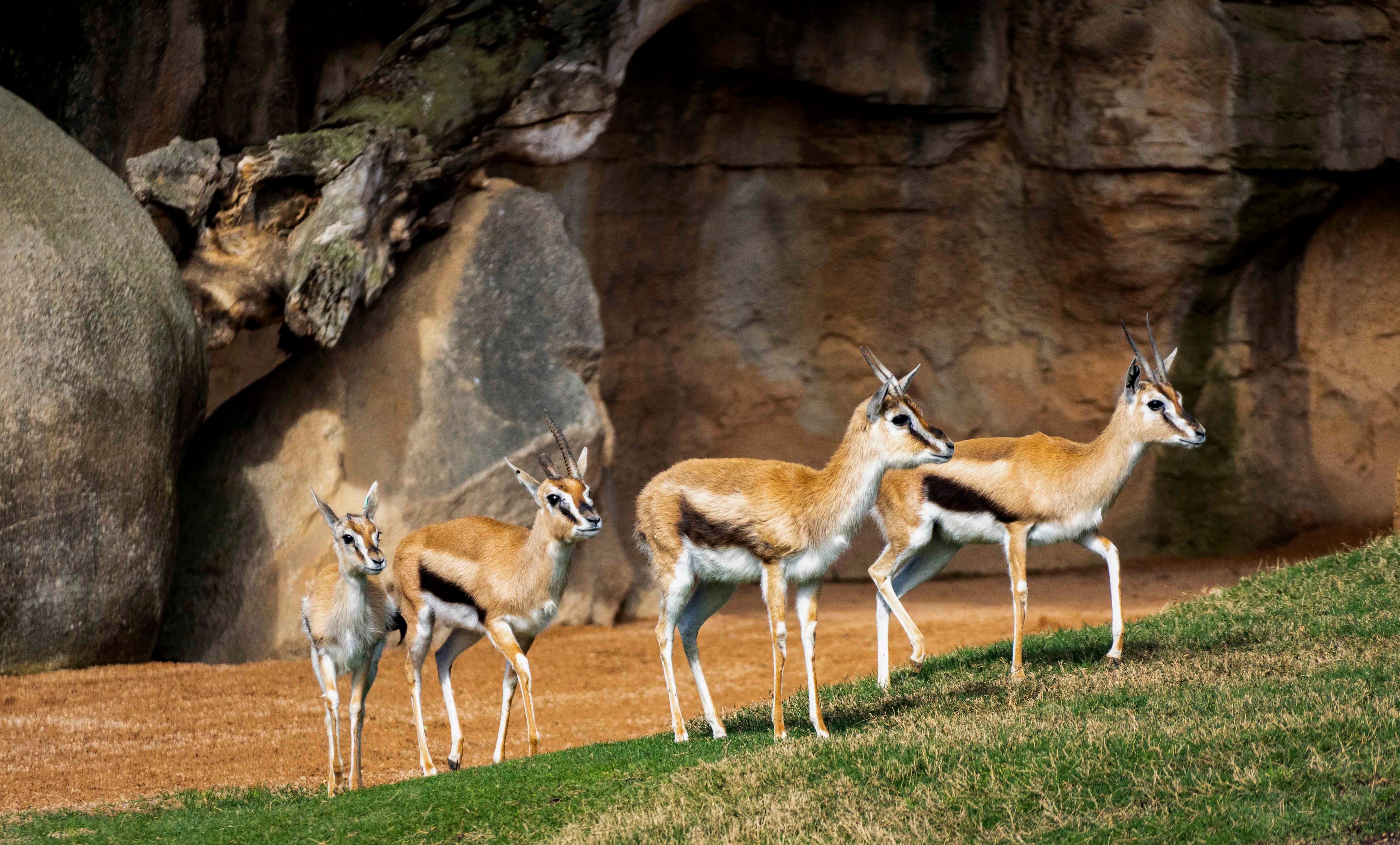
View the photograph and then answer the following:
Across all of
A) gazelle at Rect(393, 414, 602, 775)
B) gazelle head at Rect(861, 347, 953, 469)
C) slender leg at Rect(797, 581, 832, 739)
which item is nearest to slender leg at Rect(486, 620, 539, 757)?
gazelle at Rect(393, 414, 602, 775)

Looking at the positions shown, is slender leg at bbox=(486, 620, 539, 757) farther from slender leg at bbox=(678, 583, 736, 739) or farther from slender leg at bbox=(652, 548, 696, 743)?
A: slender leg at bbox=(678, 583, 736, 739)

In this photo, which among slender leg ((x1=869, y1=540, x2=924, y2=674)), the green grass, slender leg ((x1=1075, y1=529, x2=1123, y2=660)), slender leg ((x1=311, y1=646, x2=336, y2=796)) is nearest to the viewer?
the green grass

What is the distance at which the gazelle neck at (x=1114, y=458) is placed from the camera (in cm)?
857

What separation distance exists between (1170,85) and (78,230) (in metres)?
10.4

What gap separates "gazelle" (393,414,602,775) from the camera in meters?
7.55

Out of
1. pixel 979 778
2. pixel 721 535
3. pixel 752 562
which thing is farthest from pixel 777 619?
pixel 979 778

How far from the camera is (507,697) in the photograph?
8039 millimetres

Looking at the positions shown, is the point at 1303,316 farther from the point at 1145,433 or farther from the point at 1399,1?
the point at 1145,433

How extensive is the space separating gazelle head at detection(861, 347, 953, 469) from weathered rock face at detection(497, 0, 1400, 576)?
817cm

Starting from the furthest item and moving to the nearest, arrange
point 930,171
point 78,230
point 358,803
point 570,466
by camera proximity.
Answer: point 930,171 → point 78,230 → point 570,466 → point 358,803

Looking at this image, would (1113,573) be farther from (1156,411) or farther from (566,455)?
(566,455)

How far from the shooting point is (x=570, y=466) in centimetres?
774

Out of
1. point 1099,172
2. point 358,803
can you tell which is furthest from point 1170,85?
point 358,803

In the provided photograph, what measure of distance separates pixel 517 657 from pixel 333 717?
1005mm
